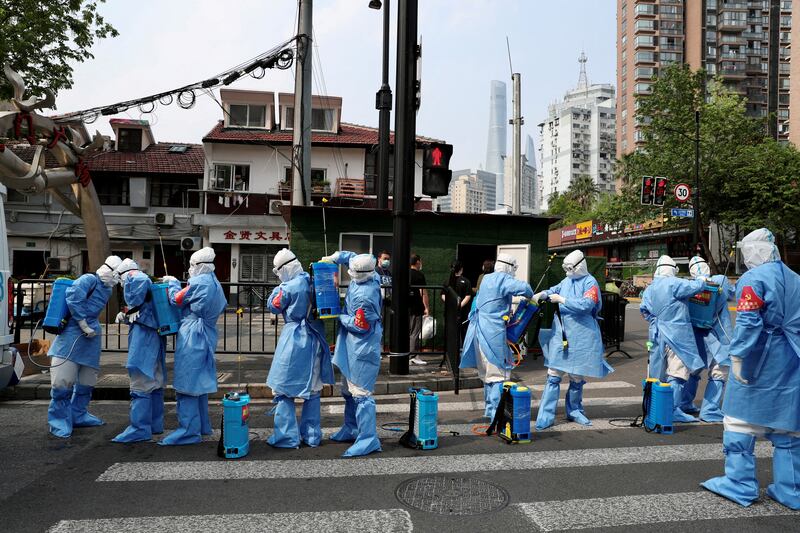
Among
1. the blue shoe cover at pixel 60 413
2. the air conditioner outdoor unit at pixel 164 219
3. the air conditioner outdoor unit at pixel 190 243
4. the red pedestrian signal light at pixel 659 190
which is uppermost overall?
the red pedestrian signal light at pixel 659 190

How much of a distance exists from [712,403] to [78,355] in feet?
23.5

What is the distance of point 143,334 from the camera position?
5625mm

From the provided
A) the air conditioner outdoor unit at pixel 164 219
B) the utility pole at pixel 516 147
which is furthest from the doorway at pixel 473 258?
the air conditioner outdoor unit at pixel 164 219

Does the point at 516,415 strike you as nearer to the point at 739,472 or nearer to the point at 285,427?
the point at 739,472

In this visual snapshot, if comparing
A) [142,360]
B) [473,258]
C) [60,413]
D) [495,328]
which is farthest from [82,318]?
[473,258]

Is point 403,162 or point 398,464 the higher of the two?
point 403,162

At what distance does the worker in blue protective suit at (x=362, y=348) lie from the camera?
16.8 feet

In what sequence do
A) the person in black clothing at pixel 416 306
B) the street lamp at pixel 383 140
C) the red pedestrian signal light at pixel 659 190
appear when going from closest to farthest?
1. the person in black clothing at pixel 416 306
2. the street lamp at pixel 383 140
3. the red pedestrian signal light at pixel 659 190

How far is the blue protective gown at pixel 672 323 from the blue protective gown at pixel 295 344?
4.13 metres

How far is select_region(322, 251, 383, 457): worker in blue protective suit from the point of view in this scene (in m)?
5.11

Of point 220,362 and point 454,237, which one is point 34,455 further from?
point 454,237

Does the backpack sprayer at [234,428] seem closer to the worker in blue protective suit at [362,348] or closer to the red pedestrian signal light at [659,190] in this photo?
the worker in blue protective suit at [362,348]

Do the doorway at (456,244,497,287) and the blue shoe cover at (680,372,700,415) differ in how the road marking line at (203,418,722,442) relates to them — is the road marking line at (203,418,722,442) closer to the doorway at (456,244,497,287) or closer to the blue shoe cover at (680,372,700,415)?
the blue shoe cover at (680,372,700,415)

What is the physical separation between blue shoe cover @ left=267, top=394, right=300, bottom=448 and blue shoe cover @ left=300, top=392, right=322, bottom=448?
10cm
